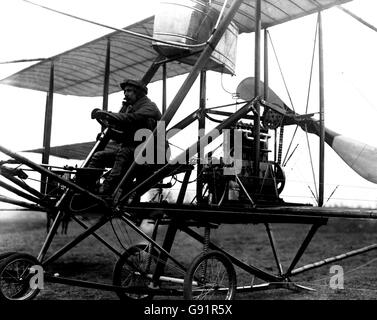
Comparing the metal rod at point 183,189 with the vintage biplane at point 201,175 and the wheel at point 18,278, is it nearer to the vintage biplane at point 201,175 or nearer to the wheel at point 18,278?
the vintage biplane at point 201,175

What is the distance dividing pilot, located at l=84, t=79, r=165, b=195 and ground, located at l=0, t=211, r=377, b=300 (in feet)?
2.39

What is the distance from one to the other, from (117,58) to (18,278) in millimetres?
4808

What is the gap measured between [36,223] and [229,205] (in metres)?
21.3

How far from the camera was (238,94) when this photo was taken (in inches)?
265

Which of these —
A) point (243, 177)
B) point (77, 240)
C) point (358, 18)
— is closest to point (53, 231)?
point (77, 240)

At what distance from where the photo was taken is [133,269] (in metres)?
7.21

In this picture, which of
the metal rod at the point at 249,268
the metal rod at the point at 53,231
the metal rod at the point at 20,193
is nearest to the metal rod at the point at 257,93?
the metal rod at the point at 249,268

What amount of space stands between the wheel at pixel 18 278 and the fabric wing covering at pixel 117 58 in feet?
12.8

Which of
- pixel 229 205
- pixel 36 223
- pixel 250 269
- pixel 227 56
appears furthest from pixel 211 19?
pixel 36 223

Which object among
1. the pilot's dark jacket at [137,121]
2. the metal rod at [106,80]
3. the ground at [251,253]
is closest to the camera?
the pilot's dark jacket at [137,121]

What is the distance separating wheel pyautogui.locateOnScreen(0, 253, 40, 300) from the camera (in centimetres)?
475

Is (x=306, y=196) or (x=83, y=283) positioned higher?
(x=306, y=196)

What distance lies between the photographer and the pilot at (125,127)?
18.1 ft
